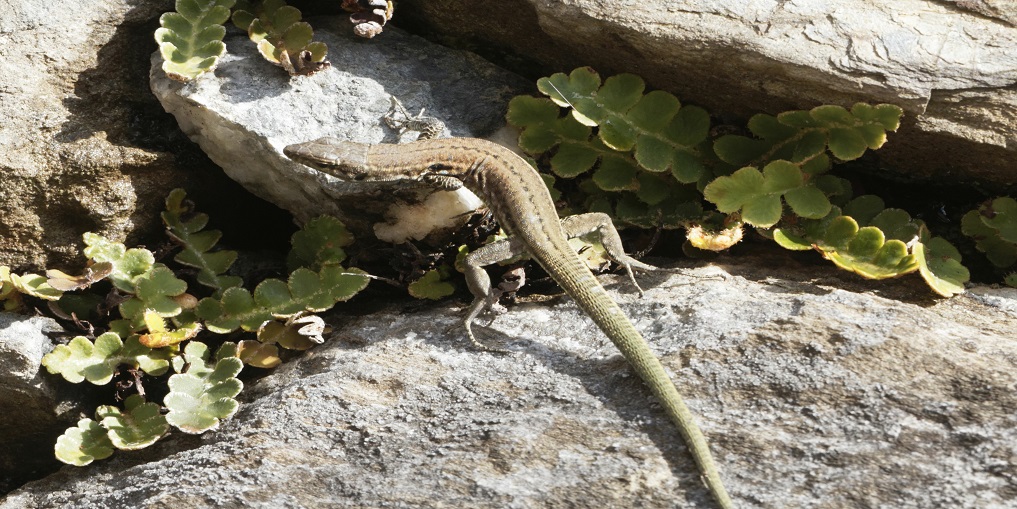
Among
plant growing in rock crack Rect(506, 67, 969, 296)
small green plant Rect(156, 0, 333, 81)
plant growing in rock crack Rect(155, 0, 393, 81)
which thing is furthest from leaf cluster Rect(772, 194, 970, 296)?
small green plant Rect(156, 0, 333, 81)

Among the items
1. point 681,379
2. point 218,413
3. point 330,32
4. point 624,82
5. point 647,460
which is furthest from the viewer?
point 330,32

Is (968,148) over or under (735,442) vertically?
over

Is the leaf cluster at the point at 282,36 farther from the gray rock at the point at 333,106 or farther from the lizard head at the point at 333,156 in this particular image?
the lizard head at the point at 333,156

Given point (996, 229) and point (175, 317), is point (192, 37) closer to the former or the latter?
point (175, 317)

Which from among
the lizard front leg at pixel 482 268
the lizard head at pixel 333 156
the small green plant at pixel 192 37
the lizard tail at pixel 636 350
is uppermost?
the small green plant at pixel 192 37

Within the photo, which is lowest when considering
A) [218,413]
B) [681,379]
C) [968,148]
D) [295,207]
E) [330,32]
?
[218,413]

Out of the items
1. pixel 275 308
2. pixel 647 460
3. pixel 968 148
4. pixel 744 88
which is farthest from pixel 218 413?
pixel 968 148

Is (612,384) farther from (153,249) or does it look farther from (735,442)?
(153,249)

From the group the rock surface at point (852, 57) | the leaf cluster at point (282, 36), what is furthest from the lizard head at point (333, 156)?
the rock surface at point (852, 57)
